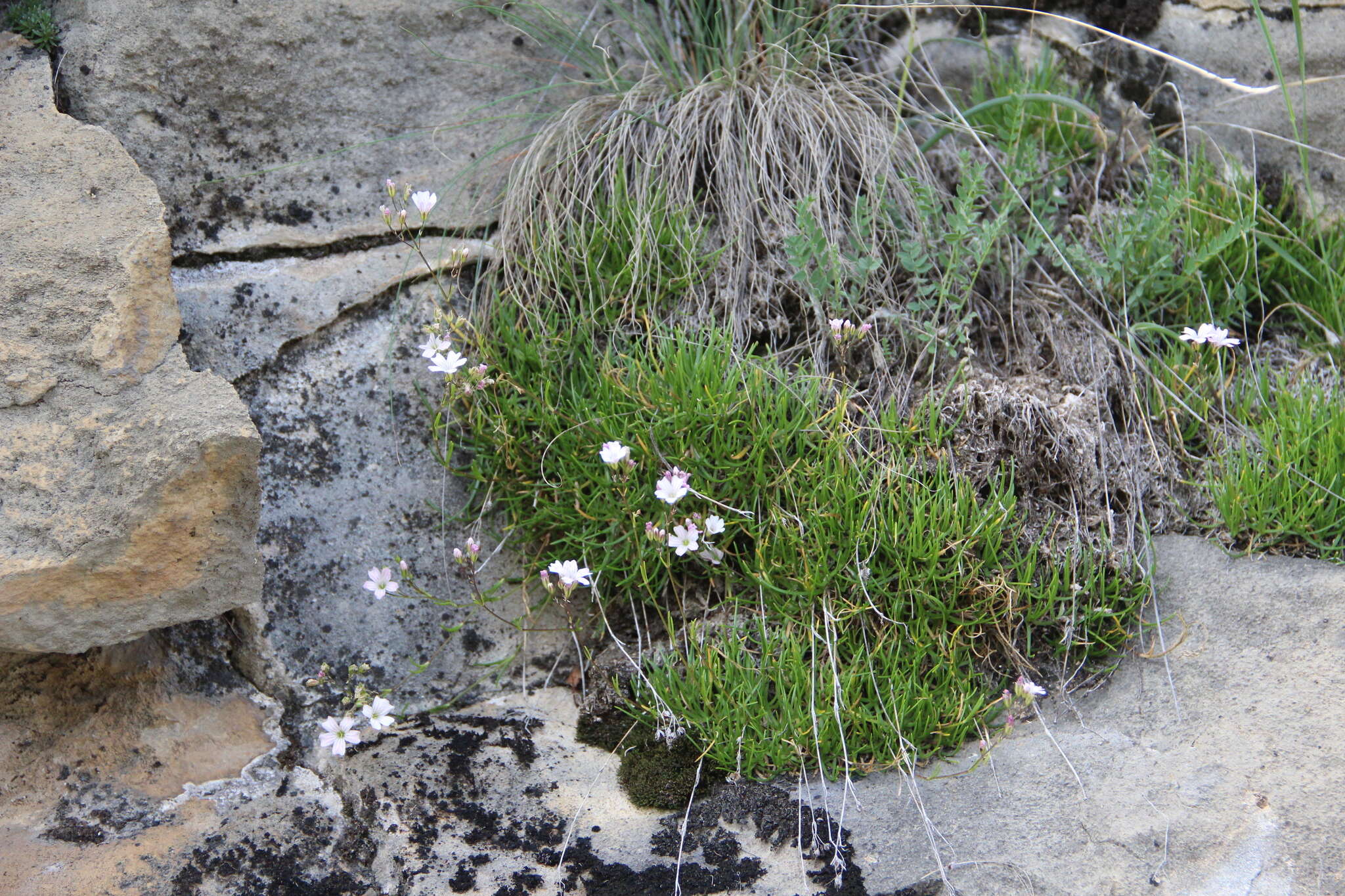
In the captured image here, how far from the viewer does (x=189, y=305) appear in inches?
104

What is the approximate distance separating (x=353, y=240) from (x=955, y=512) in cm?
178

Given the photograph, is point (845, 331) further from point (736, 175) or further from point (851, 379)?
point (736, 175)

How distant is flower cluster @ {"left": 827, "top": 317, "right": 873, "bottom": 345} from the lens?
259cm

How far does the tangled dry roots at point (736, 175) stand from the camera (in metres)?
2.87

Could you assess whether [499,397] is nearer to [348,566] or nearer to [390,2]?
[348,566]

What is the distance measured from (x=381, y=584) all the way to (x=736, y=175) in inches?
59.2

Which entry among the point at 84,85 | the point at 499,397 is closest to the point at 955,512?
the point at 499,397

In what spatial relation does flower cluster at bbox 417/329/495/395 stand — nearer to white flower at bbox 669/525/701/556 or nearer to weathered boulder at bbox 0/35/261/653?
weathered boulder at bbox 0/35/261/653

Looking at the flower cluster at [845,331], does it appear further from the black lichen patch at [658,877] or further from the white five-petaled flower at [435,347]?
the black lichen patch at [658,877]

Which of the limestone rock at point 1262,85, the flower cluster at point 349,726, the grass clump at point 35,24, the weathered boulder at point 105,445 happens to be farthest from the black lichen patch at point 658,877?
the limestone rock at point 1262,85

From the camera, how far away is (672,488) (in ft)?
7.57

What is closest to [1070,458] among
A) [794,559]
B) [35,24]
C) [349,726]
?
[794,559]

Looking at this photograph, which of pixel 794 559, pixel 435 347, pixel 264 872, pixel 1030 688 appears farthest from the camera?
pixel 435 347

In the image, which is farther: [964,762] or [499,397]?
[499,397]
